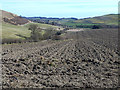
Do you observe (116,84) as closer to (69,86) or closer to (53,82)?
(69,86)

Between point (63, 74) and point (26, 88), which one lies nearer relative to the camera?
point (26, 88)

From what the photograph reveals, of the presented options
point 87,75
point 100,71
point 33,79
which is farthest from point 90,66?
point 33,79

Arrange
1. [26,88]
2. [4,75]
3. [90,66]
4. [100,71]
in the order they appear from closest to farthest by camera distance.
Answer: [26,88]
[4,75]
[100,71]
[90,66]

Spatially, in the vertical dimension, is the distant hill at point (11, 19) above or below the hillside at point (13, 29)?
above

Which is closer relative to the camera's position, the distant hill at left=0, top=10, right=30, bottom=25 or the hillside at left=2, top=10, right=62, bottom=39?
the hillside at left=2, top=10, right=62, bottom=39

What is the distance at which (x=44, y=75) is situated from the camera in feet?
53.0

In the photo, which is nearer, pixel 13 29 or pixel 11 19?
pixel 13 29

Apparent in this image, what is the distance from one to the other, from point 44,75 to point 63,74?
4.48ft

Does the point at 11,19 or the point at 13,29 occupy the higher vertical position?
the point at 11,19

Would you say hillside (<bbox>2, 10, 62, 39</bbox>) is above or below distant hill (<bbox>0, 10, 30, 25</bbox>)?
below

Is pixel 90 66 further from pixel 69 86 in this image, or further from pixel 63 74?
pixel 69 86

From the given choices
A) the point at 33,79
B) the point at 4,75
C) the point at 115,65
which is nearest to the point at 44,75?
the point at 33,79

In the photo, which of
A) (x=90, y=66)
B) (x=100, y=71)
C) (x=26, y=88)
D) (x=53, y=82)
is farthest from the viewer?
(x=90, y=66)

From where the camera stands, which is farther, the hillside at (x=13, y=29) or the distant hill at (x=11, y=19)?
the distant hill at (x=11, y=19)
